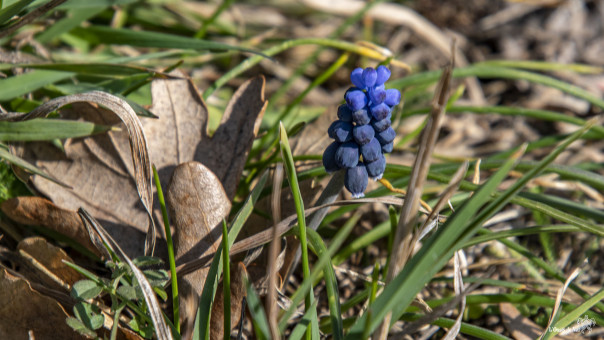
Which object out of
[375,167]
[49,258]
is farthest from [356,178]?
[49,258]

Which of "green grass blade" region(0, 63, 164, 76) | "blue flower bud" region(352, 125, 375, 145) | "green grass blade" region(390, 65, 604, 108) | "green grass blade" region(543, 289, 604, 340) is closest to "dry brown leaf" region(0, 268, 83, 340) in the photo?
"green grass blade" region(0, 63, 164, 76)

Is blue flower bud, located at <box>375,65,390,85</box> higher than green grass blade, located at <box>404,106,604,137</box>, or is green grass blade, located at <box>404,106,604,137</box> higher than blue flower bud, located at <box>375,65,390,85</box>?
blue flower bud, located at <box>375,65,390,85</box>

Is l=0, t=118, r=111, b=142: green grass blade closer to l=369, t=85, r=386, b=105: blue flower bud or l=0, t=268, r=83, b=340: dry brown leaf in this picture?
l=0, t=268, r=83, b=340: dry brown leaf

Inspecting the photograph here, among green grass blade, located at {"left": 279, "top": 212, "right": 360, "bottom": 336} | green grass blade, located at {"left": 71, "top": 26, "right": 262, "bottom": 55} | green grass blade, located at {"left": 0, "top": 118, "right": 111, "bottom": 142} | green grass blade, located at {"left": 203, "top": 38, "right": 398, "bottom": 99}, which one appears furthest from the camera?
green grass blade, located at {"left": 203, "top": 38, "right": 398, "bottom": 99}

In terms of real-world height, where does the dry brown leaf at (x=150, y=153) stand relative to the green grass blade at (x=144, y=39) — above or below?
below

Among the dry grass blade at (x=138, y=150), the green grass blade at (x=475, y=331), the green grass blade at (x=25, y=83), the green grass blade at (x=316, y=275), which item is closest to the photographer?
the green grass blade at (x=316, y=275)

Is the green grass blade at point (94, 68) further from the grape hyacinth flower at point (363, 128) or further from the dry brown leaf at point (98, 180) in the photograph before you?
the grape hyacinth flower at point (363, 128)

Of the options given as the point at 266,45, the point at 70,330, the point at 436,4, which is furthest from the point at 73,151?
the point at 436,4

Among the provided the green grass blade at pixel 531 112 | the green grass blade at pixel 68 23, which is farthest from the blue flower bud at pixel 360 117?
the green grass blade at pixel 68 23
